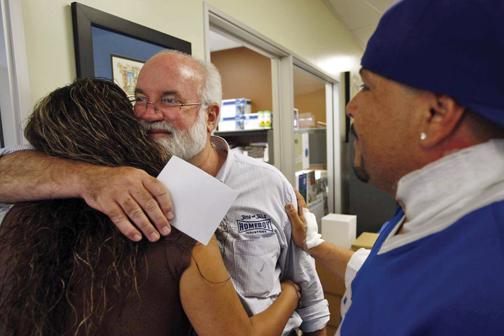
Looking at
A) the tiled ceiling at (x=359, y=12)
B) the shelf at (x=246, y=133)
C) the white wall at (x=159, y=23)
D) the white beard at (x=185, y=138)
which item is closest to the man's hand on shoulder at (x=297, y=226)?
the white beard at (x=185, y=138)

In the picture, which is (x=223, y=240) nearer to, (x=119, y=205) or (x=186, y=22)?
(x=119, y=205)

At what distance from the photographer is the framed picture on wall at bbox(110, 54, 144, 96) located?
109 centimetres

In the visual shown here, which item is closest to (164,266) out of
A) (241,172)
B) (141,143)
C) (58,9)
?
(141,143)

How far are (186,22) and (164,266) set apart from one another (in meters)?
1.15

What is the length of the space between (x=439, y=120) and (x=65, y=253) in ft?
2.18

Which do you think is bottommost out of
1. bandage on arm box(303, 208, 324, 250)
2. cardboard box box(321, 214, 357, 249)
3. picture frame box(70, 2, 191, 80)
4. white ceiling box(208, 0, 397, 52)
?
cardboard box box(321, 214, 357, 249)

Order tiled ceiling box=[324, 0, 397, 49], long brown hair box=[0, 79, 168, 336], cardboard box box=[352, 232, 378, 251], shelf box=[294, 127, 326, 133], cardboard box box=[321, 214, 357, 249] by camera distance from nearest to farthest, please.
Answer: long brown hair box=[0, 79, 168, 336] < cardboard box box=[352, 232, 378, 251] < cardboard box box=[321, 214, 357, 249] < shelf box=[294, 127, 326, 133] < tiled ceiling box=[324, 0, 397, 49]

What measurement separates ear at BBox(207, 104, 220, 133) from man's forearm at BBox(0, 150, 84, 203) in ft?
1.84

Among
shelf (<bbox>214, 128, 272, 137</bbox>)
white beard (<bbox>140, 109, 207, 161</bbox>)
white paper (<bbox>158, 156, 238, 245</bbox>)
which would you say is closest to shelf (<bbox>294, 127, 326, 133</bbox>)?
shelf (<bbox>214, 128, 272, 137</bbox>)

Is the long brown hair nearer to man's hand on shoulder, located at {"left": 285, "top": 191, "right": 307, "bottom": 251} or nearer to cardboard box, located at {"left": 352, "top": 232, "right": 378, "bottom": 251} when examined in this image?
man's hand on shoulder, located at {"left": 285, "top": 191, "right": 307, "bottom": 251}

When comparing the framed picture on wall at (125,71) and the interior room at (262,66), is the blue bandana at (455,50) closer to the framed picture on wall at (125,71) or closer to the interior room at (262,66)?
the interior room at (262,66)

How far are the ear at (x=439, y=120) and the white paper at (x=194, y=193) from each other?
342 mm

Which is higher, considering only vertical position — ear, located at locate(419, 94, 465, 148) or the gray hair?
the gray hair

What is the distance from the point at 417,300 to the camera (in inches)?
16.3
